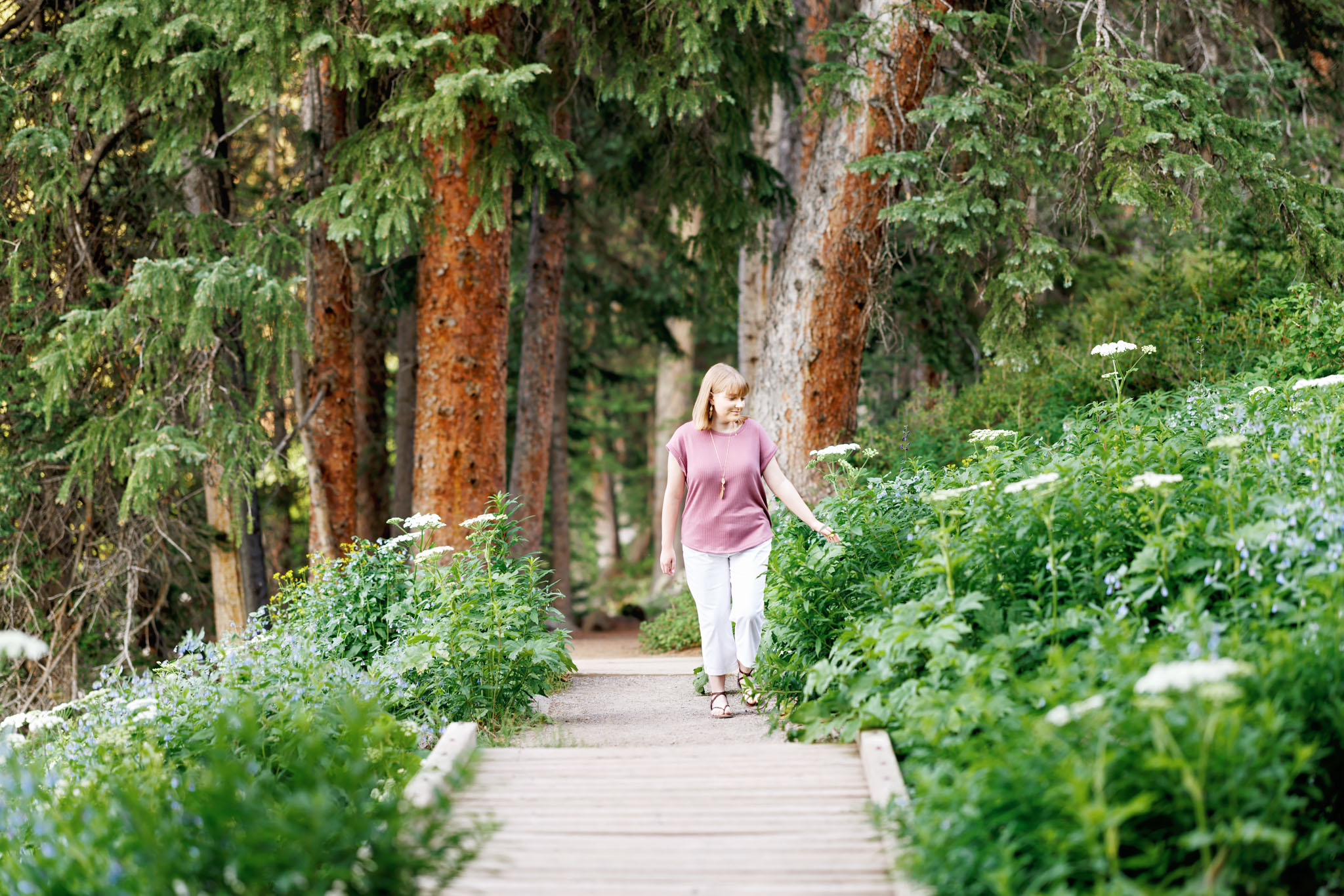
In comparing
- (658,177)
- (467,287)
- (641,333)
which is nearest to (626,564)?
(641,333)

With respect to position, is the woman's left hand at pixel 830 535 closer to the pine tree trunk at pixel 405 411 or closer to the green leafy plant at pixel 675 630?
Answer: the green leafy plant at pixel 675 630

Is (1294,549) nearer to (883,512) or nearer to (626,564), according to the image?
(883,512)

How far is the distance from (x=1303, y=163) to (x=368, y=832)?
10430 mm

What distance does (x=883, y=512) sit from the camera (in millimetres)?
5383

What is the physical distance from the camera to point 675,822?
3.65 meters

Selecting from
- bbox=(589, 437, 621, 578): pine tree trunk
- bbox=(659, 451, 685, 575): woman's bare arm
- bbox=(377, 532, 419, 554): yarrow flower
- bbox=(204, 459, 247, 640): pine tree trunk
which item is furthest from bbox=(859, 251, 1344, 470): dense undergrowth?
bbox=(589, 437, 621, 578): pine tree trunk

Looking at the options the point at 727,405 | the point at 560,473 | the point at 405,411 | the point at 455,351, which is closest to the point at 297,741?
the point at 727,405

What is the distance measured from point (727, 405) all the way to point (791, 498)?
0.60m

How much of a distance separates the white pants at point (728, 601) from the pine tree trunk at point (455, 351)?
9.61 feet

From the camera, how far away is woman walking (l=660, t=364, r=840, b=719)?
5684 mm

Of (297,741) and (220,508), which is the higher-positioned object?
(220,508)

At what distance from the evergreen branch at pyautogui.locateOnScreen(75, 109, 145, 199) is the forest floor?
5837 millimetres

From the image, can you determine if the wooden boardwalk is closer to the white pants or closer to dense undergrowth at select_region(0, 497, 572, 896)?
dense undergrowth at select_region(0, 497, 572, 896)

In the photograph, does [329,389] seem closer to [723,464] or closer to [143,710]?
[723,464]
